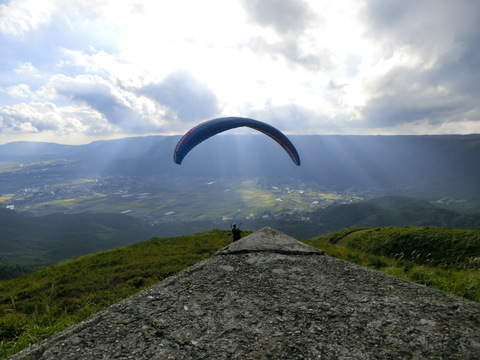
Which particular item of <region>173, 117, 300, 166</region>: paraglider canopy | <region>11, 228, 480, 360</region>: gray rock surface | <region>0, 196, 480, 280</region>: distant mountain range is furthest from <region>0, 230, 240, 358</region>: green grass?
<region>0, 196, 480, 280</region>: distant mountain range

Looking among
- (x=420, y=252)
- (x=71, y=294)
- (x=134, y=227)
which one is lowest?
(x=134, y=227)

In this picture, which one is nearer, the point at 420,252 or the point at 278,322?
the point at 278,322

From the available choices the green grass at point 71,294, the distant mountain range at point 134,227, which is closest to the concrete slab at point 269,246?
the green grass at point 71,294

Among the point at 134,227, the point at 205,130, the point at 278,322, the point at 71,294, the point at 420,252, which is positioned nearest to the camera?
the point at 278,322

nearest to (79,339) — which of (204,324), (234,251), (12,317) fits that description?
(204,324)

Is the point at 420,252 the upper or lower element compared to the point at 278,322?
lower

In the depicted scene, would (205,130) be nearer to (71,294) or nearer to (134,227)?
(71,294)

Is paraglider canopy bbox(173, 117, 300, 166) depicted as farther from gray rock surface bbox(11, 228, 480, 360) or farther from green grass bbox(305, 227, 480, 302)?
gray rock surface bbox(11, 228, 480, 360)

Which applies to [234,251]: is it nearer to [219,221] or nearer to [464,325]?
[464,325]

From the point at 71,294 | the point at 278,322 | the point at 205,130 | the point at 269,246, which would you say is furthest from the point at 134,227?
the point at 278,322
